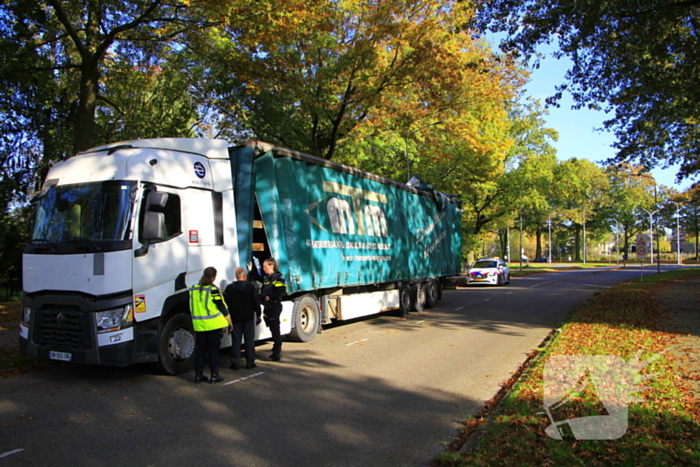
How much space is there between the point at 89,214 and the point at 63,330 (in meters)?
1.59

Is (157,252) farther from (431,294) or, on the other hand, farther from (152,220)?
(431,294)

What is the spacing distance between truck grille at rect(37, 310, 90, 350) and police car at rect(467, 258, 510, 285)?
Result: 80.0 feet

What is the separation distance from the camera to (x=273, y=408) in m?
6.29

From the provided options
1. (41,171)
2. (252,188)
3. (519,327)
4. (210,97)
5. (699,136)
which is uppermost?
(210,97)

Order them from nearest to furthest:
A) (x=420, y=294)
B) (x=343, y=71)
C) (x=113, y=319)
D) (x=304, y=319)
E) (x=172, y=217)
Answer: (x=113, y=319)
(x=172, y=217)
(x=304, y=319)
(x=420, y=294)
(x=343, y=71)

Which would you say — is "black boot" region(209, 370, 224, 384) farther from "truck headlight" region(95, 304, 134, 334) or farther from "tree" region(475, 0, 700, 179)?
"tree" region(475, 0, 700, 179)

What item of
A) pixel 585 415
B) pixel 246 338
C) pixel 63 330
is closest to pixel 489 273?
pixel 246 338

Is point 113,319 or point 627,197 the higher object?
point 627,197

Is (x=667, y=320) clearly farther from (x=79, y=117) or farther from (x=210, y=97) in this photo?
(x=210, y=97)

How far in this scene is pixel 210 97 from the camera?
71.1 ft

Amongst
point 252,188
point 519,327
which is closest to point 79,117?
point 252,188

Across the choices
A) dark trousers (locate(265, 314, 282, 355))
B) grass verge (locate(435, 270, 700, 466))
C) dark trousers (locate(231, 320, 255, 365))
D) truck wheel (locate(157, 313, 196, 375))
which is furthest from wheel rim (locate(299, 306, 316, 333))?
grass verge (locate(435, 270, 700, 466))

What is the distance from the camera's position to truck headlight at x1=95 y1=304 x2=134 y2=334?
6.91m

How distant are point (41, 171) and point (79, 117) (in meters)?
8.50
